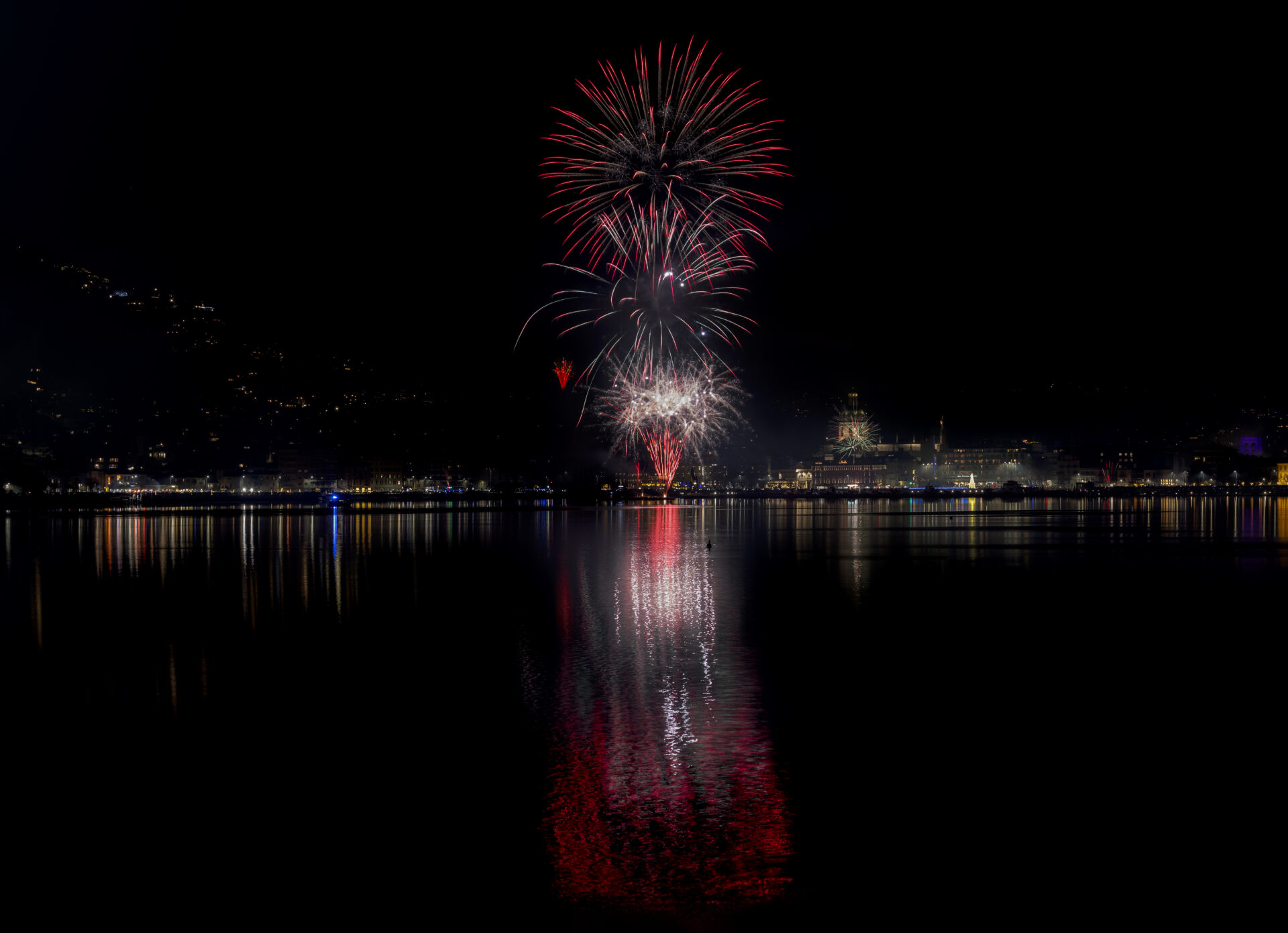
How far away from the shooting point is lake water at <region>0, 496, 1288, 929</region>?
19.2ft

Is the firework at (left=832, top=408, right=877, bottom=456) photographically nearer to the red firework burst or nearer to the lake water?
the red firework burst

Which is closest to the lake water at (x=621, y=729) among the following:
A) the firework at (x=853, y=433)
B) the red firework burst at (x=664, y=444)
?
the red firework burst at (x=664, y=444)

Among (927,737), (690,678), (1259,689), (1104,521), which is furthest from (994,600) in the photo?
(1104,521)

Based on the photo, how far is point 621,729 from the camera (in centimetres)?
898

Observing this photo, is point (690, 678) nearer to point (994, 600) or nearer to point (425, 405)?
point (994, 600)

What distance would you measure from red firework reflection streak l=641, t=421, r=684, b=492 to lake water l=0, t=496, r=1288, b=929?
1487 inches

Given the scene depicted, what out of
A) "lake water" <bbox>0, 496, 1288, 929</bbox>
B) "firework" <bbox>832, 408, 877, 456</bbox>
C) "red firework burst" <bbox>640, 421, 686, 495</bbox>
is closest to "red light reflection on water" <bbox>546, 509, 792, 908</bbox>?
"lake water" <bbox>0, 496, 1288, 929</bbox>

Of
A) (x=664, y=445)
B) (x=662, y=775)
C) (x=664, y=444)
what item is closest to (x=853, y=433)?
(x=664, y=445)

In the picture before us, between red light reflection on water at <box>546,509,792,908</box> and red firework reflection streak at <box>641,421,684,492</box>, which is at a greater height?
red firework reflection streak at <box>641,421,684,492</box>

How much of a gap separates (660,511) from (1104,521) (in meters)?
27.1

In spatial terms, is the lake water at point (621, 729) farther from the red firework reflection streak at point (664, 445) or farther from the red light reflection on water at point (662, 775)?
the red firework reflection streak at point (664, 445)

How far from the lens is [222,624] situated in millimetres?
15469

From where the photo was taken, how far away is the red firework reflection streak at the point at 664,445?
59969mm

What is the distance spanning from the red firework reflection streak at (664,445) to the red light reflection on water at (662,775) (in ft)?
148
